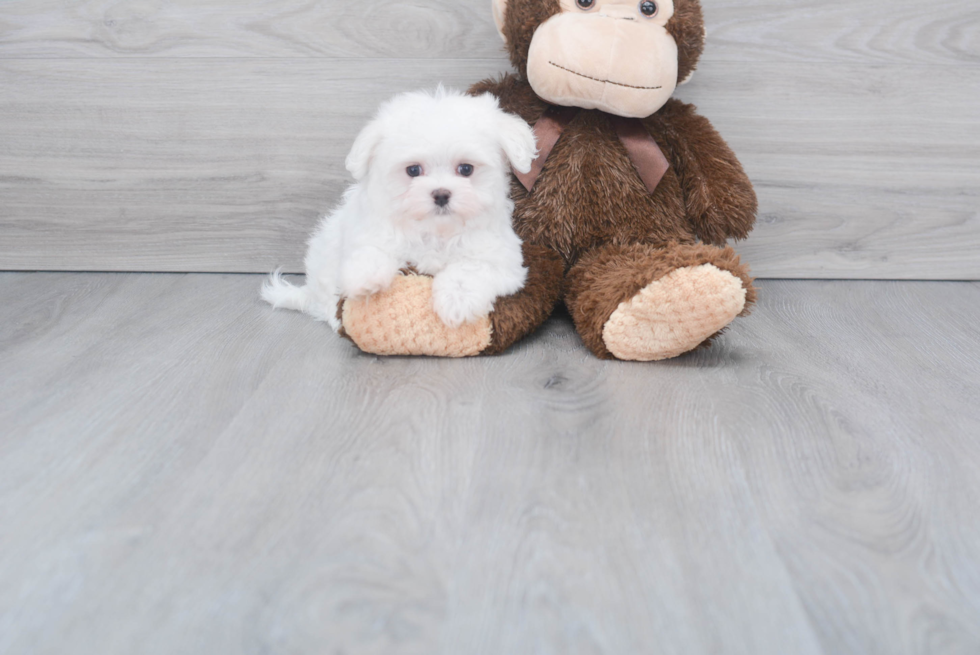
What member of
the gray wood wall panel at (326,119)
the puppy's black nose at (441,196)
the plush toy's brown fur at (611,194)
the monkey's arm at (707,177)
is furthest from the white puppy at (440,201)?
the gray wood wall panel at (326,119)

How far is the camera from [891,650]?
59 cm

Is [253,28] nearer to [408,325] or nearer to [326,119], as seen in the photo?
[326,119]

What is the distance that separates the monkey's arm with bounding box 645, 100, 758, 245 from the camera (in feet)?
4.09

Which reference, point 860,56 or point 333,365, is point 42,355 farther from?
point 860,56

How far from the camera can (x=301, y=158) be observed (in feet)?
4.97

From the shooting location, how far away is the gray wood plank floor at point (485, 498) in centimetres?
62

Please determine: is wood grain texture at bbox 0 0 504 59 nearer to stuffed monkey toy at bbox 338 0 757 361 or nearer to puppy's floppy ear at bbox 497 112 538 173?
stuffed monkey toy at bbox 338 0 757 361

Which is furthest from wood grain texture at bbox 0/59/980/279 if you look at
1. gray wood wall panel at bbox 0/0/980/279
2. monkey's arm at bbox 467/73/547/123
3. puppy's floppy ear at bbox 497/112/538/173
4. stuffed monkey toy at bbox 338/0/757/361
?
puppy's floppy ear at bbox 497/112/538/173

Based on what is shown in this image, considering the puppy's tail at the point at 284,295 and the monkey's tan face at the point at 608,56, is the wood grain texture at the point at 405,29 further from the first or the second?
the puppy's tail at the point at 284,295

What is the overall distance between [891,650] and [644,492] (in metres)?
0.26

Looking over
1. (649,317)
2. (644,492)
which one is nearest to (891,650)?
(644,492)

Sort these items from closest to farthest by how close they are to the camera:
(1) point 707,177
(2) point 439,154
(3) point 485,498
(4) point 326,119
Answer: (3) point 485,498 → (2) point 439,154 → (1) point 707,177 → (4) point 326,119

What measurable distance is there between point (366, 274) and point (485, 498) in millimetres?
426

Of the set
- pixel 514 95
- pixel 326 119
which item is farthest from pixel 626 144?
pixel 326 119
